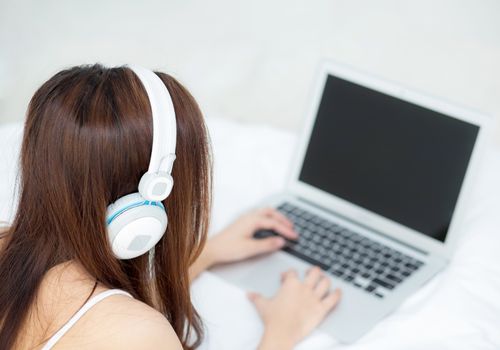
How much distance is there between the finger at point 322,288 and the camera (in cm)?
135

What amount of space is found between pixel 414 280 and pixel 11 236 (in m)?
0.75

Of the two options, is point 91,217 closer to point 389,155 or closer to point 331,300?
point 331,300

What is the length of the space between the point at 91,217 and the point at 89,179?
0.18ft

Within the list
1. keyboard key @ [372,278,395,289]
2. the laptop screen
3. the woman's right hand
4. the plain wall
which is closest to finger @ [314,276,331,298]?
the woman's right hand

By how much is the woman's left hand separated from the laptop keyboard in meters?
0.03

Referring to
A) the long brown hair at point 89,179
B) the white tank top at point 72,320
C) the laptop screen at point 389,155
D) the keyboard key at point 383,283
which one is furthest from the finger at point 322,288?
the white tank top at point 72,320

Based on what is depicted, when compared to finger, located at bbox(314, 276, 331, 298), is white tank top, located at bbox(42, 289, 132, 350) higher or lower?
higher

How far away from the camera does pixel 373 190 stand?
1.56 meters

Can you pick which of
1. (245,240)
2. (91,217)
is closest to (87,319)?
(91,217)

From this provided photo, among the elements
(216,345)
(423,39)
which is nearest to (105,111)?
(216,345)

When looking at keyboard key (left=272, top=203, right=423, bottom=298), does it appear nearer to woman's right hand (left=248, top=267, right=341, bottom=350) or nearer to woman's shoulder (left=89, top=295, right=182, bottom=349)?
woman's right hand (left=248, top=267, right=341, bottom=350)

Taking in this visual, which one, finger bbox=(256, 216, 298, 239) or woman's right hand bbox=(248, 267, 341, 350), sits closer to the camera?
woman's right hand bbox=(248, 267, 341, 350)

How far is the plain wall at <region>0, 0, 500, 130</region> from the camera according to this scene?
2.26 metres

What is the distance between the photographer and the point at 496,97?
7.30ft
